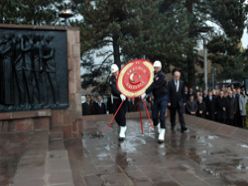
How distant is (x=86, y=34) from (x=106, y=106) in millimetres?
3900

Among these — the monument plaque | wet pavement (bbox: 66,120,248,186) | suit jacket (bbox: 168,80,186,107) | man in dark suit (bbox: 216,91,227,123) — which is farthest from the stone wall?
man in dark suit (bbox: 216,91,227,123)

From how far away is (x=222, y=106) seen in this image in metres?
11.3

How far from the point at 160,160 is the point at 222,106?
6.08 meters

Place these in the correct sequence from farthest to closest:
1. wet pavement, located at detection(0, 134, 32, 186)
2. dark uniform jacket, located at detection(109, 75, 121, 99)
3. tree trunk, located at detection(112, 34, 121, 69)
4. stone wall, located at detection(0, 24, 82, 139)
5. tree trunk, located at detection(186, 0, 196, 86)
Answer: tree trunk, located at detection(186, 0, 196, 86) → tree trunk, located at detection(112, 34, 121, 69) → stone wall, located at detection(0, 24, 82, 139) → dark uniform jacket, located at detection(109, 75, 121, 99) → wet pavement, located at detection(0, 134, 32, 186)

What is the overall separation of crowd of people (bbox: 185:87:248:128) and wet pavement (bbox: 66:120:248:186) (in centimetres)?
295

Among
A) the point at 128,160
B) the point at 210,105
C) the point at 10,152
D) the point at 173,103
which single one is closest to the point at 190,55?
the point at 210,105

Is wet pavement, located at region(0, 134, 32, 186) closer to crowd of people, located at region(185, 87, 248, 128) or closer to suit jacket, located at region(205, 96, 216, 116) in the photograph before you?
crowd of people, located at region(185, 87, 248, 128)

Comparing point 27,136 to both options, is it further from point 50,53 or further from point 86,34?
point 86,34

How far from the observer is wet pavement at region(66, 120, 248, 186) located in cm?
478

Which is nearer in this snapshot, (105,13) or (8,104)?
(8,104)

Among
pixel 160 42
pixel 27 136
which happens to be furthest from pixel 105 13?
pixel 27 136

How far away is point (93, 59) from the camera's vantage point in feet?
65.5

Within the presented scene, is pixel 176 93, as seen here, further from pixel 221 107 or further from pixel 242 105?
pixel 242 105

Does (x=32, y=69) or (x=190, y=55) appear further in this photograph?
(x=190, y=55)
